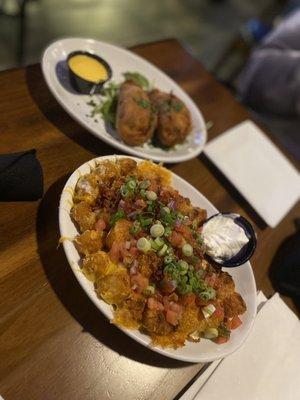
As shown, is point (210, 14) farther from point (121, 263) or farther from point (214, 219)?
point (121, 263)

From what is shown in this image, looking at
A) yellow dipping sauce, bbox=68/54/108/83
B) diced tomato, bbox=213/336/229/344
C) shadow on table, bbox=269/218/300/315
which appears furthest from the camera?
yellow dipping sauce, bbox=68/54/108/83

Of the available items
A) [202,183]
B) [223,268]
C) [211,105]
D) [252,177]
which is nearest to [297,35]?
[211,105]

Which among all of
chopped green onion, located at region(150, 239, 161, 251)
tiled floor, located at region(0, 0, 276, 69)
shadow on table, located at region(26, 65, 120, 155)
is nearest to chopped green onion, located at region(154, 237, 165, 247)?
chopped green onion, located at region(150, 239, 161, 251)

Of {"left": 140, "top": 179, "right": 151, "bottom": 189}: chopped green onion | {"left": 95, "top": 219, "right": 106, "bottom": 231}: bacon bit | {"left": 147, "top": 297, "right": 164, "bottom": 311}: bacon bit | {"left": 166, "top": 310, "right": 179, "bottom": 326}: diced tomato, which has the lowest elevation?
{"left": 166, "top": 310, "right": 179, "bottom": 326}: diced tomato

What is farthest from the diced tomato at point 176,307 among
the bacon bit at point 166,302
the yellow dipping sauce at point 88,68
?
the yellow dipping sauce at point 88,68

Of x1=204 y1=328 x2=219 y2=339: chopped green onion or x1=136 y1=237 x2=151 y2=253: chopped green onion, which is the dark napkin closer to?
x1=136 y1=237 x2=151 y2=253: chopped green onion

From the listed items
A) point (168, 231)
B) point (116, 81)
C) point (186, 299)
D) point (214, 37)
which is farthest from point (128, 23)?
point (186, 299)

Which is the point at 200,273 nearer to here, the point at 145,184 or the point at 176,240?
the point at 176,240
